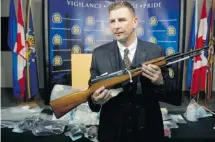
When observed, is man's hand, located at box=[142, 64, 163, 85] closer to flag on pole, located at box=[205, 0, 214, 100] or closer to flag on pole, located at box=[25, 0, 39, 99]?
flag on pole, located at box=[205, 0, 214, 100]

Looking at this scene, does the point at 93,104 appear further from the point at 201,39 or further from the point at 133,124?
the point at 201,39

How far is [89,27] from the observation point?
325 centimetres

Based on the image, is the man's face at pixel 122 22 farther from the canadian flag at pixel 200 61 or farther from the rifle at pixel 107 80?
the canadian flag at pixel 200 61

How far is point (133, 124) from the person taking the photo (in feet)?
3.88

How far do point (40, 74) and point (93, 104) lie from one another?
259cm

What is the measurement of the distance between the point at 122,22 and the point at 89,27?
2170mm

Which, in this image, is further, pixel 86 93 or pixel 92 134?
pixel 92 134

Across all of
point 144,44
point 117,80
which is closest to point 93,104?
point 117,80

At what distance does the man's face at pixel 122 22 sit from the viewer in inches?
44.3

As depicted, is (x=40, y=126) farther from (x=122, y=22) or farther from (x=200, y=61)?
(x=200, y=61)

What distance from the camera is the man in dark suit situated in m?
1.13

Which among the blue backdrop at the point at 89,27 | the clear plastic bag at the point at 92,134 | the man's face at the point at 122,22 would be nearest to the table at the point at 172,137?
the clear plastic bag at the point at 92,134

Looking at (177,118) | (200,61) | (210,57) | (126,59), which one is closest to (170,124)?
(177,118)

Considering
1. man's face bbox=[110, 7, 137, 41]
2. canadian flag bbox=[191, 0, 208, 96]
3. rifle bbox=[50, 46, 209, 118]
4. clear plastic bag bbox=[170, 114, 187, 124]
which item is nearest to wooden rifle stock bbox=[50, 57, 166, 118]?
rifle bbox=[50, 46, 209, 118]
